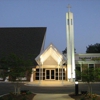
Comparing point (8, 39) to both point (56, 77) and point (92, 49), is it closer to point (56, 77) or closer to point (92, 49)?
point (56, 77)

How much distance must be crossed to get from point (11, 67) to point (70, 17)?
71.4 ft

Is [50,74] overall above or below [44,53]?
below

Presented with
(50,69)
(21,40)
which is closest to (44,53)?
(50,69)

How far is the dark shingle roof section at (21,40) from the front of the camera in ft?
123

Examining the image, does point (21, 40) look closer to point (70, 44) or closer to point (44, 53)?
point (44, 53)

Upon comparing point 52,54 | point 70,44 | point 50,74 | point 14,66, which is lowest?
point 50,74

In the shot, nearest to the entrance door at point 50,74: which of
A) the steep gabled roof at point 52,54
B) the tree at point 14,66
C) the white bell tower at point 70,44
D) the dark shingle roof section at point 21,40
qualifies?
the steep gabled roof at point 52,54

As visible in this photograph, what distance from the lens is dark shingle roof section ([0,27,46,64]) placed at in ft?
123

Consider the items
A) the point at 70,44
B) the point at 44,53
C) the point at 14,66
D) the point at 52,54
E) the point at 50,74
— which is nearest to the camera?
the point at 14,66

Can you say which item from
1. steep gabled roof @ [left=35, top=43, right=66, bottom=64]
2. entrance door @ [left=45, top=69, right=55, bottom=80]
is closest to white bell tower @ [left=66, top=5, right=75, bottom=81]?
steep gabled roof @ [left=35, top=43, right=66, bottom=64]

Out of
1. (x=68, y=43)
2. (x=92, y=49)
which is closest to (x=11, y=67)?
(x=68, y=43)

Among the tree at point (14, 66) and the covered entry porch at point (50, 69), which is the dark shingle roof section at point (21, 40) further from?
the tree at point (14, 66)

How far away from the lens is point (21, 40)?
4006 cm

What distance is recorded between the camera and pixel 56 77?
38.8m
